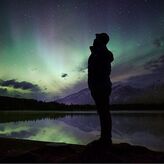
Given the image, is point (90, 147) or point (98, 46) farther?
point (98, 46)

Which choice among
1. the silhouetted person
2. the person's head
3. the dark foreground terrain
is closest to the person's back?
the silhouetted person

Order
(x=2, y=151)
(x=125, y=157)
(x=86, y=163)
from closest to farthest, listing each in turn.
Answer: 1. (x=86, y=163)
2. (x=125, y=157)
3. (x=2, y=151)

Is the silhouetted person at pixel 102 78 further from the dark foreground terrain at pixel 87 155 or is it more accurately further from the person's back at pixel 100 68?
the dark foreground terrain at pixel 87 155

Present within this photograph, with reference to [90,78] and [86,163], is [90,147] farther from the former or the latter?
[90,78]

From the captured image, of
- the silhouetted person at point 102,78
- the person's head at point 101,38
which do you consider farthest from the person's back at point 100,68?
the person's head at point 101,38

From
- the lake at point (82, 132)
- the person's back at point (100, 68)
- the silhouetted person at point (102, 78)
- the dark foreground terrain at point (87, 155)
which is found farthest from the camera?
the lake at point (82, 132)

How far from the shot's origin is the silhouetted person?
32.1 feet

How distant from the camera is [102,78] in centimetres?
993

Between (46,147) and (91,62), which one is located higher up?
(91,62)

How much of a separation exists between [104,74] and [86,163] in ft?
9.79

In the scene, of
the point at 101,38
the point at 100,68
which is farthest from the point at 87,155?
the point at 101,38

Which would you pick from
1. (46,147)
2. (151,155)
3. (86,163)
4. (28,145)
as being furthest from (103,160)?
(28,145)

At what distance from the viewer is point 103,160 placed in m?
8.56

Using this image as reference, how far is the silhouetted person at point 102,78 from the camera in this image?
32.1ft
